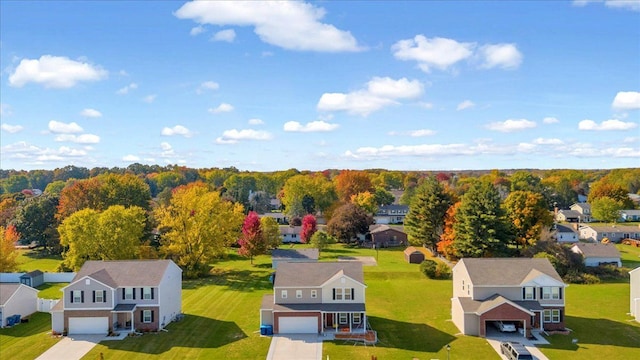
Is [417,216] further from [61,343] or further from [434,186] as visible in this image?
[61,343]

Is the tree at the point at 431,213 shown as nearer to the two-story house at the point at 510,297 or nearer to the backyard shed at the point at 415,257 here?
the backyard shed at the point at 415,257

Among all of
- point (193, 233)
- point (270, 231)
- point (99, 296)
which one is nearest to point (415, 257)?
point (270, 231)

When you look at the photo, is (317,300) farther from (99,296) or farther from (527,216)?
(527,216)

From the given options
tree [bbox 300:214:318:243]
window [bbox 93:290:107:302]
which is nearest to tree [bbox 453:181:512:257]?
tree [bbox 300:214:318:243]

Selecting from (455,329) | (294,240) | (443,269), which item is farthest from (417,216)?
(455,329)

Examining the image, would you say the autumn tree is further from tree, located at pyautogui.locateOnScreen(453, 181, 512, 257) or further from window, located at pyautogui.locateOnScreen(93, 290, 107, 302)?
tree, located at pyautogui.locateOnScreen(453, 181, 512, 257)

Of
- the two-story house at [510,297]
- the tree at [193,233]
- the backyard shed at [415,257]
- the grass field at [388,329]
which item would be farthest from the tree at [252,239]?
the two-story house at [510,297]
